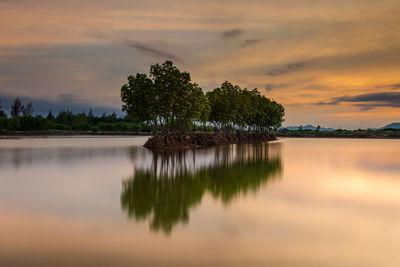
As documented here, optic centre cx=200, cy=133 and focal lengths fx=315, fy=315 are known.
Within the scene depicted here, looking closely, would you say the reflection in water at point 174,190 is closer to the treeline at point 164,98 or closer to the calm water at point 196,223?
the calm water at point 196,223

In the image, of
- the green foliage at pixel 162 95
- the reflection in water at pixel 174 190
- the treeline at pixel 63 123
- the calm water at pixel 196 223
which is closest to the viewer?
the calm water at pixel 196 223

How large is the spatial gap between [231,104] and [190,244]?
175ft

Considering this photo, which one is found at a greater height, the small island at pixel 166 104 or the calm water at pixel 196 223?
the small island at pixel 166 104

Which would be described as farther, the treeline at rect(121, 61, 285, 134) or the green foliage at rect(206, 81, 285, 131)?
the green foliage at rect(206, 81, 285, 131)

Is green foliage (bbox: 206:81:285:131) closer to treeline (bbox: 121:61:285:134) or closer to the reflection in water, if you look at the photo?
treeline (bbox: 121:61:285:134)

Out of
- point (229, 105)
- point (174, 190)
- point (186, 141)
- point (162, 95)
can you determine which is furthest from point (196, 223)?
Result: point (229, 105)

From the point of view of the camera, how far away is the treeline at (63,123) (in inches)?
4405

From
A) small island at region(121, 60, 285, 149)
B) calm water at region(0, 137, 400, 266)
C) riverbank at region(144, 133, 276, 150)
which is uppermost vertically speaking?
small island at region(121, 60, 285, 149)

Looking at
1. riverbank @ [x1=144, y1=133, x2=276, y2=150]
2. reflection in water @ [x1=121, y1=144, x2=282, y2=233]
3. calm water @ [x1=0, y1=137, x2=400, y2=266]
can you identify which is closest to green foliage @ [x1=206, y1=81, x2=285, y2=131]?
riverbank @ [x1=144, y1=133, x2=276, y2=150]

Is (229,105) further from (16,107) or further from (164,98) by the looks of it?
(16,107)

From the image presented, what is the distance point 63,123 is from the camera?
463 feet

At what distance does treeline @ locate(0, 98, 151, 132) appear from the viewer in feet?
367

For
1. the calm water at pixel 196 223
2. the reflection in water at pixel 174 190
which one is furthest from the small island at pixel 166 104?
the calm water at pixel 196 223

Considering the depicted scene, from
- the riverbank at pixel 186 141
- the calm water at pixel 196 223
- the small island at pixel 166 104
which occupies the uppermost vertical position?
the small island at pixel 166 104
